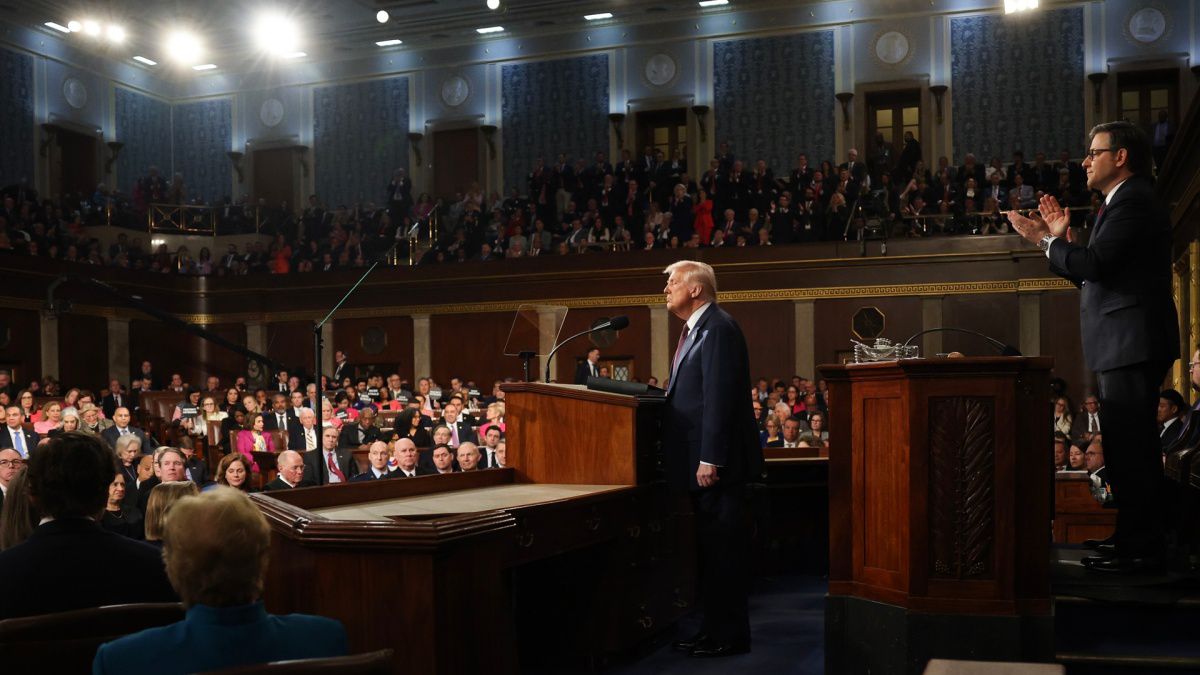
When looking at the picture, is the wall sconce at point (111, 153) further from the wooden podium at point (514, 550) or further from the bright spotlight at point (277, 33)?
the wooden podium at point (514, 550)

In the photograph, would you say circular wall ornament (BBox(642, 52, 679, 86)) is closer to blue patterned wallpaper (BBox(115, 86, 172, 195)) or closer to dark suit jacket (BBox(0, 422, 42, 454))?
blue patterned wallpaper (BBox(115, 86, 172, 195))

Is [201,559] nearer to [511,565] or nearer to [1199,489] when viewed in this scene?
[511,565]

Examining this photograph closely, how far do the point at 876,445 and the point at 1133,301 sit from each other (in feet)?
2.85

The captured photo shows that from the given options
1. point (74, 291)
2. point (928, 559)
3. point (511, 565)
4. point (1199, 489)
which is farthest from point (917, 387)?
point (74, 291)

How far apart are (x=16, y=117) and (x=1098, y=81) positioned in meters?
18.3

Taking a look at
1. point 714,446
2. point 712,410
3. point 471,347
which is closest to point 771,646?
point 714,446

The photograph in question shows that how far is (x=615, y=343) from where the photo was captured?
53.2ft

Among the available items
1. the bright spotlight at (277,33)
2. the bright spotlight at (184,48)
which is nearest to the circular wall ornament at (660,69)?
the bright spotlight at (277,33)

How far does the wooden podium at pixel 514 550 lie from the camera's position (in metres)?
2.36

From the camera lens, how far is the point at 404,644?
2.33m

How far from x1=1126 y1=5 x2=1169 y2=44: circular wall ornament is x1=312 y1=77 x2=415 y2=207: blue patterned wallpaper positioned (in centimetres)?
1273

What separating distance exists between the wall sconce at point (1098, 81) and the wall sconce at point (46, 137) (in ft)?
58.7

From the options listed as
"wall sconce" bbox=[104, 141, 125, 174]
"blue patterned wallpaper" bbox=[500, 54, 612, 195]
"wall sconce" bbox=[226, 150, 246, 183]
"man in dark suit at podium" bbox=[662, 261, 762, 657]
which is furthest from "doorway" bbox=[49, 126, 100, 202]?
"man in dark suit at podium" bbox=[662, 261, 762, 657]

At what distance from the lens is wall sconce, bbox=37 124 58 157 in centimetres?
2033
